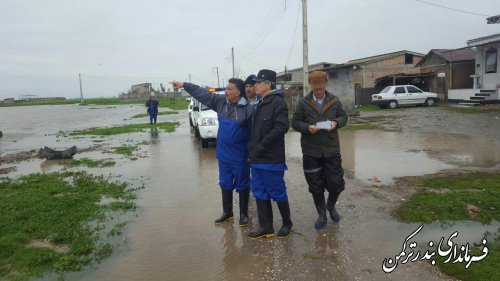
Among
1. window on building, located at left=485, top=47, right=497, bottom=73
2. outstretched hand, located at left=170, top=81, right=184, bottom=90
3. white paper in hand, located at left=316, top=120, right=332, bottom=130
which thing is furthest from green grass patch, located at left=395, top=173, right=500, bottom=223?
window on building, located at left=485, top=47, right=497, bottom=73

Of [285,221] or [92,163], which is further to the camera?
[92,163]

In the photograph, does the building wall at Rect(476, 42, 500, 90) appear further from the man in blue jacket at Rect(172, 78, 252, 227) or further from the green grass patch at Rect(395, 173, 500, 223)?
the man in blue jacket at Rect(172, 78, 252, 227)

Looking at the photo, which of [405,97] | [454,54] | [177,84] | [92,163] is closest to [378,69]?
[454,54]

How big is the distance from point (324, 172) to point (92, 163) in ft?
23.7

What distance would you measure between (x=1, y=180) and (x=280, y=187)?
694 cm

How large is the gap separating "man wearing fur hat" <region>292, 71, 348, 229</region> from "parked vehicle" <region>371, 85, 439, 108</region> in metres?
22.9

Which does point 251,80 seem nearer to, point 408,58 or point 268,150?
point 268,150

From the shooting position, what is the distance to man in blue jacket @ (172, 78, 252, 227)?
16.4 feet

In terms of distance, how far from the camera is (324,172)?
4984mm

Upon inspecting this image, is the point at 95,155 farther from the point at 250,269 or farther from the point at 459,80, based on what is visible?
the point at 459,80

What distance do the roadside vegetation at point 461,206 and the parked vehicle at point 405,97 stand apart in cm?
2031

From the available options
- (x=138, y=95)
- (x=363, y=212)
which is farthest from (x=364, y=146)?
(x=138, y=95)

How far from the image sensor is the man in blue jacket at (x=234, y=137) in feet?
16.4

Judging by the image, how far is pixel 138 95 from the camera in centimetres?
11175
